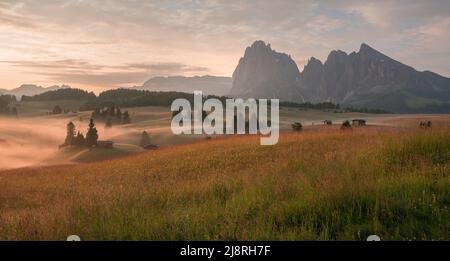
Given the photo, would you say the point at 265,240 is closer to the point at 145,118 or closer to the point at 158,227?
the point at 158,227

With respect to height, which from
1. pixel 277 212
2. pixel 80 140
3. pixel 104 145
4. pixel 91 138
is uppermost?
pixel 277 212

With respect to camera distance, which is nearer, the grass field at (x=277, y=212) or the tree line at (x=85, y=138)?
the grass field at (x=277, y=212)

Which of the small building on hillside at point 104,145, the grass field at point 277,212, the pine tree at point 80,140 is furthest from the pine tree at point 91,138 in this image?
the grass field at point 277,212

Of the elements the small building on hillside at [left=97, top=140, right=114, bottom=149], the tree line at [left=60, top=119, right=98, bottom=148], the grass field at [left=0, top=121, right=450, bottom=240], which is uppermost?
the grass field at [left=0, top=121, right=450, bottom=240]

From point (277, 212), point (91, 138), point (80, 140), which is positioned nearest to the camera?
point (277, 212)

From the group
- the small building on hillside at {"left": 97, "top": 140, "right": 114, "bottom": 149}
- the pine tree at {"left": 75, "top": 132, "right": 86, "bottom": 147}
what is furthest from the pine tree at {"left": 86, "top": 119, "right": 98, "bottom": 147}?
the pine tree at {"left": 75, "top": 132, "right": 86, "bottom": 147}

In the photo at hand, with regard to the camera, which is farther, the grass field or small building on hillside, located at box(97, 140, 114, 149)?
small building on hillside, located at box(97, 140, 114, 149)

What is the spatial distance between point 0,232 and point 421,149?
34.7 feet

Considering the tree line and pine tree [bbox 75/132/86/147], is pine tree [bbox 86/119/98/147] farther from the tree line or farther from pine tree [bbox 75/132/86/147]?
pine tree [bbox 75/132/86/147]

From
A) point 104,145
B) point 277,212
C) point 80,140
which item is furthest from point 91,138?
point 277,212

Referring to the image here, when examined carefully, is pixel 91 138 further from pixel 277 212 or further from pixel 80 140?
pixel 277 212

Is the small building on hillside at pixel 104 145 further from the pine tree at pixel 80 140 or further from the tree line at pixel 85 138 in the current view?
the pine tree at pixel 80 140

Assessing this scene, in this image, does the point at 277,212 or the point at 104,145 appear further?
the point at 104,145
